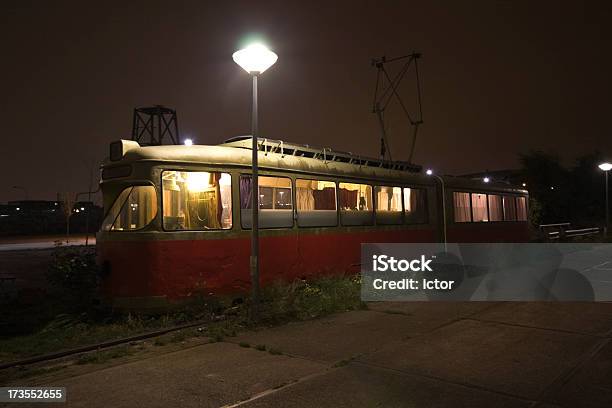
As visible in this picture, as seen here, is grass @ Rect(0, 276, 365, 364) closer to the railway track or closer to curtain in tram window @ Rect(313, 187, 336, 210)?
the railway track

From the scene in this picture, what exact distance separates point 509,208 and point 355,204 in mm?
9565

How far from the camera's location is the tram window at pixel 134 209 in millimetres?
7648

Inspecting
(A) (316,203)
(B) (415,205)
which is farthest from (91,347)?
(B) (415,205)

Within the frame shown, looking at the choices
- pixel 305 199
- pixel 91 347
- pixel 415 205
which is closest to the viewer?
pixel 91 347

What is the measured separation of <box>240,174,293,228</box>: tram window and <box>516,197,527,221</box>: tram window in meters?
12.8

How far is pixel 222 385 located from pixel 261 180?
463cm

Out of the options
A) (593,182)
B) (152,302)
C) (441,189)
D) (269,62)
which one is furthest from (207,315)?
(593,182)

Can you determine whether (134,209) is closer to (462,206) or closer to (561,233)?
(462,206)

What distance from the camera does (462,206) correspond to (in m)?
15.1

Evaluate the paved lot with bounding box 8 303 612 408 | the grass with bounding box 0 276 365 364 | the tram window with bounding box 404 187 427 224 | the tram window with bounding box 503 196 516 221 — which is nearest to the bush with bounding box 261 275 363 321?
the grass with bounding box 0 276 365 364

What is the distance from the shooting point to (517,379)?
16.3 feet

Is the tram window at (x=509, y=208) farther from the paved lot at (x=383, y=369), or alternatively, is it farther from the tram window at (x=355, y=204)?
the paved lot at (x=383, y=369)

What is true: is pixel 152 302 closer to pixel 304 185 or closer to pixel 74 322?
pixel 74 322

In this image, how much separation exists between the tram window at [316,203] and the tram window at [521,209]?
37.2 ft
